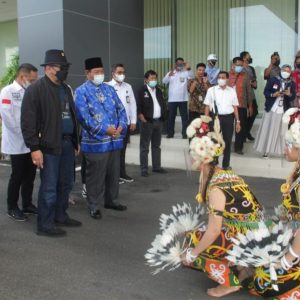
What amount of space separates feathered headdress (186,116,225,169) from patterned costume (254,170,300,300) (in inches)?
22.7

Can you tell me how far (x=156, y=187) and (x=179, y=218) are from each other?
3.69m

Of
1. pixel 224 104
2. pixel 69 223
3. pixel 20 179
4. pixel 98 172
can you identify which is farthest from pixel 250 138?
pixel 20 179

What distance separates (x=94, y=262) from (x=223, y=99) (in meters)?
4.64

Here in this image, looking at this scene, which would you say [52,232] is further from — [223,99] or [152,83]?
A: [223,99]

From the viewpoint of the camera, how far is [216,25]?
471 inches

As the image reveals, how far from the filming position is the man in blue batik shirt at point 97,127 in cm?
546

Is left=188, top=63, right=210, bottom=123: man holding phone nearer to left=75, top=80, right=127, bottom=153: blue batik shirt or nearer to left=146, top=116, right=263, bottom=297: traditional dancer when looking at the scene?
left=75, top=80, right=127, bottom=153: blue batik shirt

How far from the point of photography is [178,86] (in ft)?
33.2

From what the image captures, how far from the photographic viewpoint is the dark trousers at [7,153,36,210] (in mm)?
5562

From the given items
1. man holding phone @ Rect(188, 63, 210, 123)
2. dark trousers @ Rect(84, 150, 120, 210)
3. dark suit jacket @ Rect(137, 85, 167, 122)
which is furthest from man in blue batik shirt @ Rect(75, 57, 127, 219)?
man holding phone @ Rect(188, 63, 210, 123)

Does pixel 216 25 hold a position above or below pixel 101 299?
above

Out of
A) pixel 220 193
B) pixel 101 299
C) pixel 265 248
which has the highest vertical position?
pixel 220 193

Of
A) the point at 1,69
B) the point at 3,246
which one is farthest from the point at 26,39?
the point at 1,69

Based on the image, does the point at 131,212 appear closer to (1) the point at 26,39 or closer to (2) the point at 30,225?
(2) the point at 30,225
